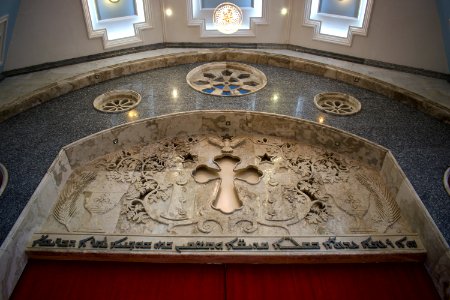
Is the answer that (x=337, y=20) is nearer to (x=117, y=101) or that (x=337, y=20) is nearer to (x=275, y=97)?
(x=275, y=97)

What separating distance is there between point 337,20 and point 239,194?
522 cm

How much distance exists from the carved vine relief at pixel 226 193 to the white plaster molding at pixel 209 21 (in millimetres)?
3586

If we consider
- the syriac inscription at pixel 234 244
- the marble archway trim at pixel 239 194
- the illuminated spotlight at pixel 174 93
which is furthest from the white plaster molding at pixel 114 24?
the syriac inscription at pixel 234 244

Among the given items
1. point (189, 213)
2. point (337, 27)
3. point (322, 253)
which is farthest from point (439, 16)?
point (189, 213)

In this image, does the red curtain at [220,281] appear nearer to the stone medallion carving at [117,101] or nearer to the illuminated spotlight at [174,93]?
the stone medallion carving at [117,101]

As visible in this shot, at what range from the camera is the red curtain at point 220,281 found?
3.20 metres

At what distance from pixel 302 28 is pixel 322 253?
5.78 metres

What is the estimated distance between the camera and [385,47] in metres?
6.33

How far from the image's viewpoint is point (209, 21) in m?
7.69

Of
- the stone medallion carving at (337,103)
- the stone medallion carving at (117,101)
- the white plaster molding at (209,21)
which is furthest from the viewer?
the white plaster molding at (209,21)

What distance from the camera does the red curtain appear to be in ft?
10.5

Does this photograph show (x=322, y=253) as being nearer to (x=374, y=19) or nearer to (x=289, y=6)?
(x=374, y=19)

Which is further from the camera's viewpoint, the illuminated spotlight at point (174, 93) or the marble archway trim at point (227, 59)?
the illuminated spotlight at point (174, 93)

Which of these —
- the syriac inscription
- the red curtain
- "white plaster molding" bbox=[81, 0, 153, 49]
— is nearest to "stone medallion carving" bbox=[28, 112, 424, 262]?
the syriac inscription
